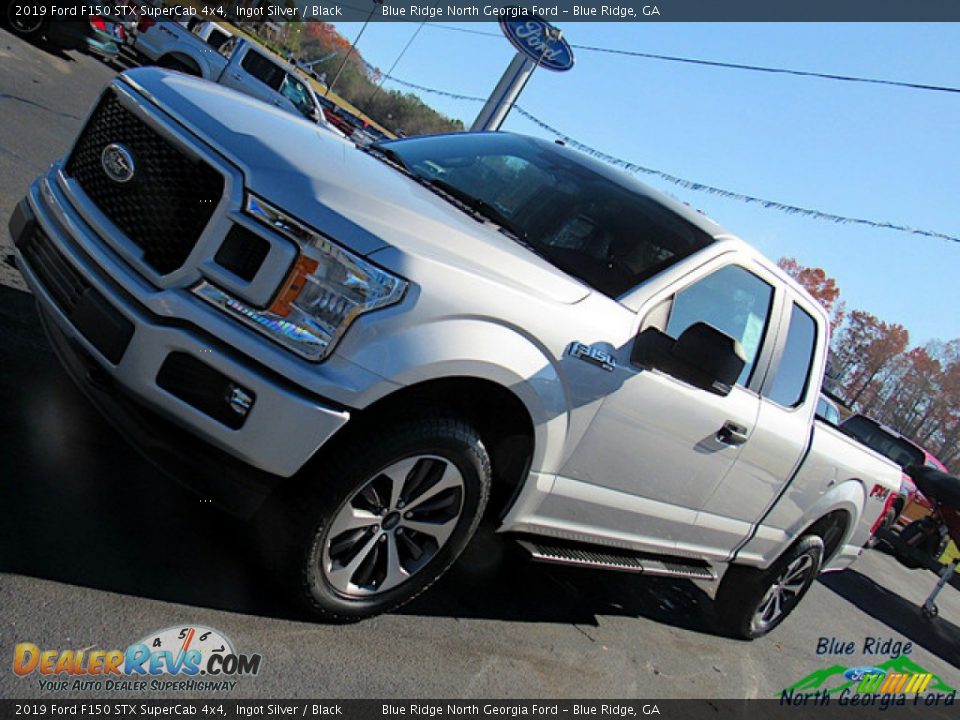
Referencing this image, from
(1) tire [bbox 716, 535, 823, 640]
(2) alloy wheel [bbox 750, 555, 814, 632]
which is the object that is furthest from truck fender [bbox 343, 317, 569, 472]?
(2) alloy wheel [bbox 750, 555, 814, 632]

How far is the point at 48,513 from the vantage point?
9.37 ft

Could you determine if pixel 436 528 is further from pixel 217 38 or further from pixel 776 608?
pixel 217 38

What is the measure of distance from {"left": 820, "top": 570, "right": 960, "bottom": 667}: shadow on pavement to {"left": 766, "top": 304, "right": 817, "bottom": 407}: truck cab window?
465 centimetres

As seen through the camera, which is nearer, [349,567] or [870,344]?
[349,567]

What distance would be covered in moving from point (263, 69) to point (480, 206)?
15625 mm

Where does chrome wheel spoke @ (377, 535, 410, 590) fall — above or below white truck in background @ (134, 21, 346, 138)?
below

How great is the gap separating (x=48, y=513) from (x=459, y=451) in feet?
4.92

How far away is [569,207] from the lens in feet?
13.0

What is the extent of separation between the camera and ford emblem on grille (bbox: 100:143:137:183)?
2902mm

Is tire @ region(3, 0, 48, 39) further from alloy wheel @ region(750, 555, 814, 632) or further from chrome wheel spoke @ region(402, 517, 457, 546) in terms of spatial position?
alloy wheel @ region(750, 555, 814, 632)

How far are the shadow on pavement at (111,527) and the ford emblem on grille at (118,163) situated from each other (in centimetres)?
115

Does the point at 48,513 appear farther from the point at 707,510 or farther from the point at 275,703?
the point at 707,510

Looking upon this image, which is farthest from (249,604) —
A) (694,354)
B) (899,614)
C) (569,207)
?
(899,614)

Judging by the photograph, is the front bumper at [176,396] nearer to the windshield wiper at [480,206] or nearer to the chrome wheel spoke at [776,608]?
the windshield wiper at [480,206]
